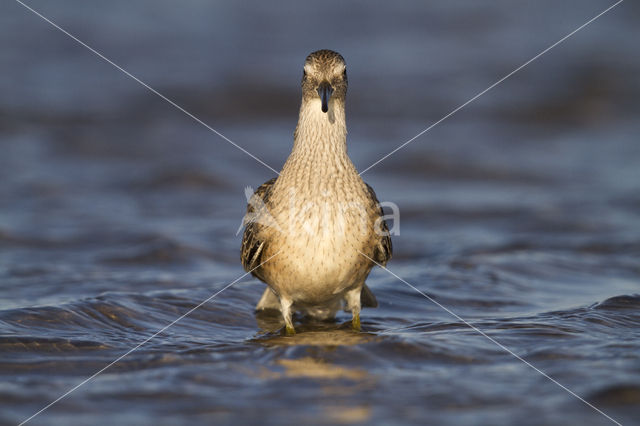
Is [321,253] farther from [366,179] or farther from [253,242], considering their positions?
[366,179]

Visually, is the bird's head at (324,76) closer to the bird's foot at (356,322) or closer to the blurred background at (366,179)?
the bird's foot at (356,322)

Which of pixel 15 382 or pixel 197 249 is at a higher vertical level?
pixel 197 249

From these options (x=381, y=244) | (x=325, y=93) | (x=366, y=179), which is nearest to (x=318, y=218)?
(x=381, y=244)

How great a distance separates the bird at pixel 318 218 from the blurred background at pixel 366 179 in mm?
461

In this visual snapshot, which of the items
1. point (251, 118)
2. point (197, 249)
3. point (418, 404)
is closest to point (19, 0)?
point (251, 118)

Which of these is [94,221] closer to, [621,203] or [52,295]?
[52,295]

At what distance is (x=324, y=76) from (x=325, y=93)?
0.19 metres

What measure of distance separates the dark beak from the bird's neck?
18 cm

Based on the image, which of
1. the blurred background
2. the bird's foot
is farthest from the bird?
the blurred background

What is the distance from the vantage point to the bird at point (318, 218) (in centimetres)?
593

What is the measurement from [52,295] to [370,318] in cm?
278

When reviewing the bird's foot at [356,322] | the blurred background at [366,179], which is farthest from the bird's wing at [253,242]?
the bird's foot at [356,322]

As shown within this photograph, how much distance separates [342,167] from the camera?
6.18m

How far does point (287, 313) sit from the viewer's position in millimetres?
6500
